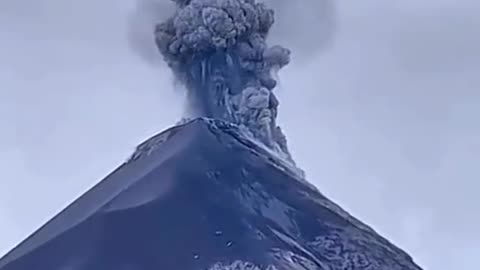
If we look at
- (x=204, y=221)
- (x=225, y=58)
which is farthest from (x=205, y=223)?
(x=225, y=58)

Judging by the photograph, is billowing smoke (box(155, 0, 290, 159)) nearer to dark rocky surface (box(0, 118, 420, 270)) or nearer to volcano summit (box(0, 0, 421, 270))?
volcano summit (box(0, 0, 421, 270))

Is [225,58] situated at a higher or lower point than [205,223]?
higher

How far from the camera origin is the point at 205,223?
11.0 metres

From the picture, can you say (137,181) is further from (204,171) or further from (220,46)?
(220,46)

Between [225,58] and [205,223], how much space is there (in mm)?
10122

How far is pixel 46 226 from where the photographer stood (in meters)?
12.1

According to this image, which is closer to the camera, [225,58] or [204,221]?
[204,221]

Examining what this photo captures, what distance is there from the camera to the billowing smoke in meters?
20.6

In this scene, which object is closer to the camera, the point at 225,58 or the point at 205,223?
the point at 205,223

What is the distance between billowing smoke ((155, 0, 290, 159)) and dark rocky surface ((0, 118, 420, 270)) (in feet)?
24.6

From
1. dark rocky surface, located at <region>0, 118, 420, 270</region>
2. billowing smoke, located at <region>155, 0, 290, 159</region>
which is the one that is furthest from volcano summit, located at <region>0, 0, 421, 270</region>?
billowing smoke, located at <region>155, 0, 290, 159</region>

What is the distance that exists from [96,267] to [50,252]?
80 centimetres

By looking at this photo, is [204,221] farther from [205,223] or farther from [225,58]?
[225,58]

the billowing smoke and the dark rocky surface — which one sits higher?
the billowing smoke
